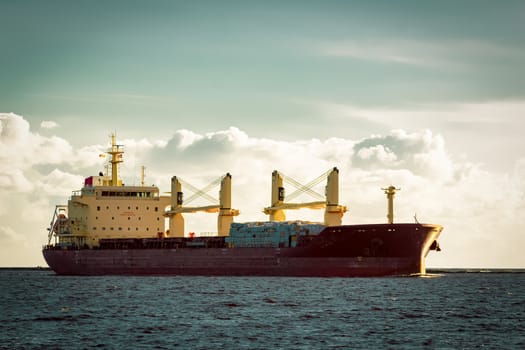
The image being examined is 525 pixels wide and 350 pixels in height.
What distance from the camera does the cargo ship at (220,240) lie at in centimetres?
6550

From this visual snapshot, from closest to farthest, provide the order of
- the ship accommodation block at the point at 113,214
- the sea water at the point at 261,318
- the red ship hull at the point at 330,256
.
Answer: the sea water at the point at 261,318, the red ship hull at the point at 330,256, the ship accommodation block at the point at 113,214

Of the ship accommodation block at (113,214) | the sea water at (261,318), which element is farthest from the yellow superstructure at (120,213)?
the sea water at (261,318)

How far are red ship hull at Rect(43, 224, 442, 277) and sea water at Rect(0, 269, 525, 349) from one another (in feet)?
20.6

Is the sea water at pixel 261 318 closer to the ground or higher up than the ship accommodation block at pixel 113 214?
closer to the ground

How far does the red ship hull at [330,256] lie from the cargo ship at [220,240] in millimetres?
83

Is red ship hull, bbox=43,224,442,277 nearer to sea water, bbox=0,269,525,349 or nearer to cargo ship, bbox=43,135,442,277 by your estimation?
cargo ship, bbox=43,135,442,277

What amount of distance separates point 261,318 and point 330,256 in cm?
2829

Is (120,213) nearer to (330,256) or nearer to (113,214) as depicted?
(113,214)

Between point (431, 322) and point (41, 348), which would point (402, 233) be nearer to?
point (431, 322)

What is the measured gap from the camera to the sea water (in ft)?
104

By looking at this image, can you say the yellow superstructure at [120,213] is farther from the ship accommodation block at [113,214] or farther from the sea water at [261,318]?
the sea water at [261,318]

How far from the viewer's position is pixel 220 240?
75.7m

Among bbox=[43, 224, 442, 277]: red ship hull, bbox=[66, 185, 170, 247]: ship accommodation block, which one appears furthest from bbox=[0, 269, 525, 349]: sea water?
bbox=[66, 185, 170, 247]: ship accommodation block

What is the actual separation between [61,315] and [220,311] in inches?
326
